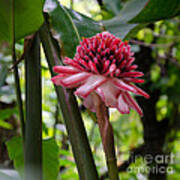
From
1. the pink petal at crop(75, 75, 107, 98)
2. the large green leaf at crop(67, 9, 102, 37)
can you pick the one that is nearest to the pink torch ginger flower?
the pink petal at crop(75, 75, 107, 98)

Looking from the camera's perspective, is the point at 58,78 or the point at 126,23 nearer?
the point at 58,78

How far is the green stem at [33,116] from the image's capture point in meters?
0.30

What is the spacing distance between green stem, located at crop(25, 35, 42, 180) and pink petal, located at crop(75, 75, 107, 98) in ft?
0.36

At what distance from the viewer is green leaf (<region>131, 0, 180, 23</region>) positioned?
0.37m

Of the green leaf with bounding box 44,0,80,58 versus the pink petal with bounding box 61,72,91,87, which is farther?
the green leaf with bounding box 44,0,80,58

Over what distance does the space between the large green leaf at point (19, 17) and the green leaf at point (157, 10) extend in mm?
145

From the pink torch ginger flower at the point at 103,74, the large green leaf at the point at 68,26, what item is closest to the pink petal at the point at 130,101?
the pink torch ginger flower at the point at 103,74

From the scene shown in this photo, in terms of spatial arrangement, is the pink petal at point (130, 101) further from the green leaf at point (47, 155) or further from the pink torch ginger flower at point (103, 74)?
the green leaf at point (47, 155)

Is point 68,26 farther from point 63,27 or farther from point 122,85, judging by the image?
point 122,85

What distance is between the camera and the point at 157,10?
377mm

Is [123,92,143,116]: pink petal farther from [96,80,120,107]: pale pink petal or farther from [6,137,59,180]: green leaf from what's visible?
[6,137,59,180]: green leaf

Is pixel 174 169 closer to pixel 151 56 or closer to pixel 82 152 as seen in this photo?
pixel 151 56

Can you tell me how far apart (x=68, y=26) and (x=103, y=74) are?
17 centimetres

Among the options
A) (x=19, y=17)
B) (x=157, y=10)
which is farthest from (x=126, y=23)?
(x=19, y=17)
